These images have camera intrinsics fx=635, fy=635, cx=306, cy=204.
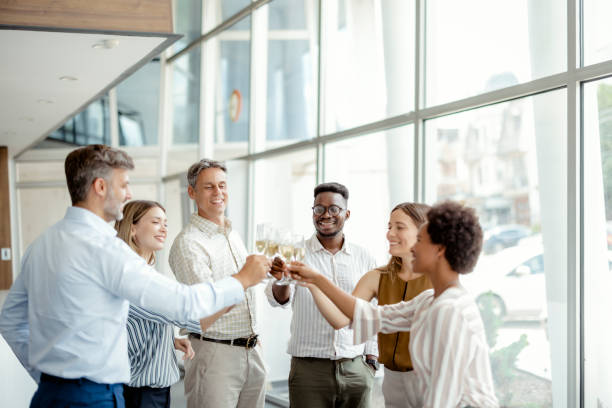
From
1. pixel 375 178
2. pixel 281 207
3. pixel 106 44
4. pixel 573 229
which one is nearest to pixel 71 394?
pixel 573 229

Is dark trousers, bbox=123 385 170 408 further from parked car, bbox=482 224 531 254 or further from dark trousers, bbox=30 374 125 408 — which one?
parked car, bbox=482 224 531 254

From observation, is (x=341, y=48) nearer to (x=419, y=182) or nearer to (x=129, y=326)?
(x=419, y=182)

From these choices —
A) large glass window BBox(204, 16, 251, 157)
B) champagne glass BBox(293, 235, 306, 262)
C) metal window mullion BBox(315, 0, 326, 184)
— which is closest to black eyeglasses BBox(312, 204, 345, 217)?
champagne glass BBox(293, 235, 306, 262)

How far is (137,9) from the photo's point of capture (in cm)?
405

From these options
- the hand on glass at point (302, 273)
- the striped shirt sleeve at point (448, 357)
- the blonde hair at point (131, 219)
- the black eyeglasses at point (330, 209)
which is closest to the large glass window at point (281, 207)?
the black eyeglasses at point (330, 209)

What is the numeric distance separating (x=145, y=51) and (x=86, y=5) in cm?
64

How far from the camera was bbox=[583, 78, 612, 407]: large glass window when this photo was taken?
309 centimetres

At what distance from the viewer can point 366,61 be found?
17.0 feet

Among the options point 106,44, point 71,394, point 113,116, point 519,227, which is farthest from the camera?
point 113,116

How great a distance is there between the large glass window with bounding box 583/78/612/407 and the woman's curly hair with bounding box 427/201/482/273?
57.1 inches

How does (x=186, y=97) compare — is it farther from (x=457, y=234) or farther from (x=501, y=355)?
(x=457, y=234)

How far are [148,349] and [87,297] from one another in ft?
2.53

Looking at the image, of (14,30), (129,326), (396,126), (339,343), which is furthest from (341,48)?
(129,326)

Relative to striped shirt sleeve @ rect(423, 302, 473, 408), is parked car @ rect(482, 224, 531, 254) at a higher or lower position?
higher
